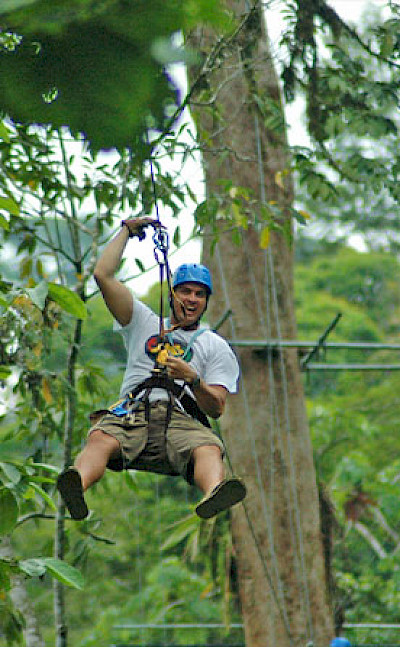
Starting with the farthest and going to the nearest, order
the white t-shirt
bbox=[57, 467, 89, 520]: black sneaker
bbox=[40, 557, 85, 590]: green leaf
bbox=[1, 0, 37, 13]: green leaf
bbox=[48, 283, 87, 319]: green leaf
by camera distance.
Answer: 1. the white t-shirt
2. bbox=[57, 467, 89, 520]: black sneaker
3. bbox=[40, 557, 85, 590]: green leaf
4. bbox=[48, 283, 87, 319]: green leaf
5. bbox=[1, 0, 37, 13]: green leaf

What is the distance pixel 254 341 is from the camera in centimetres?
691

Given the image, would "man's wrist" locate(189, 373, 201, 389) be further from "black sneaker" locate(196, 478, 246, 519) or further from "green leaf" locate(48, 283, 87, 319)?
"green leaf" locate(48, 283, 87, 319)

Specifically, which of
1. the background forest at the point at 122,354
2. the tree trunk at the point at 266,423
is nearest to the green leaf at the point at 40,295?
the background forest at the point at 122,354

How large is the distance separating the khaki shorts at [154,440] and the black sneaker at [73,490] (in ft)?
1.08

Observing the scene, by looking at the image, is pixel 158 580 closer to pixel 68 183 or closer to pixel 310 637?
pixel 310 637

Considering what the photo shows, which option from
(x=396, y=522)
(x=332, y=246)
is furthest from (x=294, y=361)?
(x=332, y=246)

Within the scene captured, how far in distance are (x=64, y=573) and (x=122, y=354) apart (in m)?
4.93

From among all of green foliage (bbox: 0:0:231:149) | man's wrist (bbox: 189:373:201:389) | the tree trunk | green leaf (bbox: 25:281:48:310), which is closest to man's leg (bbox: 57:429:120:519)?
man's wrist (bbox: 189:373:201:389)

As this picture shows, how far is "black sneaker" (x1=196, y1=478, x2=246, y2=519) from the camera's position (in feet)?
11.7

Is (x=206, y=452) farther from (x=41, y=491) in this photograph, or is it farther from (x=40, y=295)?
(x=40, y=295)

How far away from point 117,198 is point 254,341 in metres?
2.07

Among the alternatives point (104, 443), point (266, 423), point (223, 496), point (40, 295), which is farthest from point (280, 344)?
point (40, 295)

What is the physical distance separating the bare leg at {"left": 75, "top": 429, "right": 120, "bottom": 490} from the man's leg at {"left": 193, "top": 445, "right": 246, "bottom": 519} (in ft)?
0.99

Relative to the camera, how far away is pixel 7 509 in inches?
126
